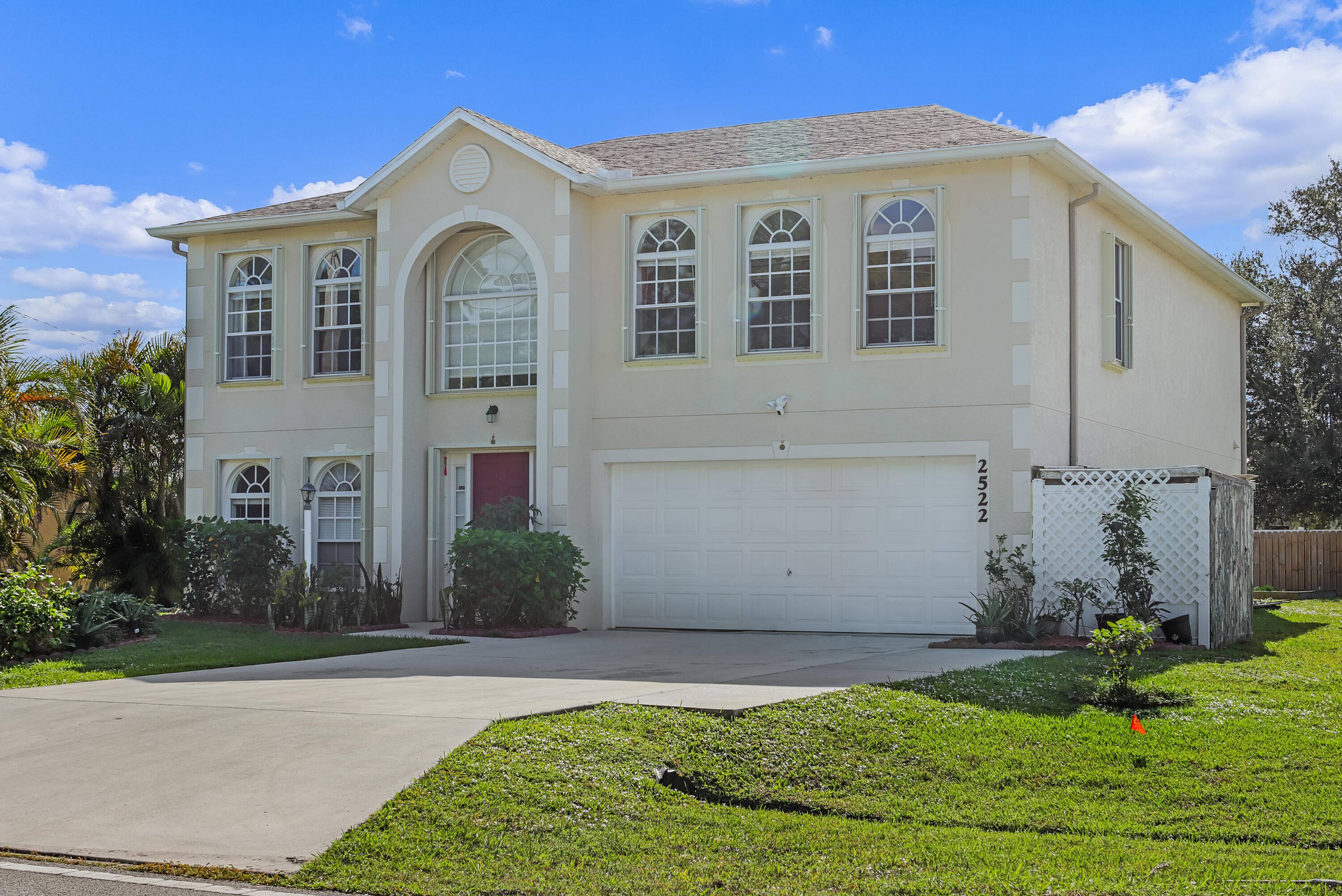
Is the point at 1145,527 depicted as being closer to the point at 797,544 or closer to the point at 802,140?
the point at 797,544

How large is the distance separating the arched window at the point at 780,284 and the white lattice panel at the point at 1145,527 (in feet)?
12.0

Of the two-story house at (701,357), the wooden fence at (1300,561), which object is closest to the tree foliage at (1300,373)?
the wooden fence at (1300,561)

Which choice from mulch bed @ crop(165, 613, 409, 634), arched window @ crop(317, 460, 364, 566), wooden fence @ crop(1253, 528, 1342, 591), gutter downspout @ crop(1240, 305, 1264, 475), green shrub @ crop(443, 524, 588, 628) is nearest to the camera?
green shrub @ crop(443, 524, 588, 628)

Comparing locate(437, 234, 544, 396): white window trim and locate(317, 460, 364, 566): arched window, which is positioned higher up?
locate(437, 234, 544, 396): white window trim

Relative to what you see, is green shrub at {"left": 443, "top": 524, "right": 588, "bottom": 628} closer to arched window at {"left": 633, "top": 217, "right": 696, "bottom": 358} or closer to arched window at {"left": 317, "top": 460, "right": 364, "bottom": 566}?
arched window at {"left": 633, "top": 217, "right": 696, "bottom": 358}

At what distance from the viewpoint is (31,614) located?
13.6 m

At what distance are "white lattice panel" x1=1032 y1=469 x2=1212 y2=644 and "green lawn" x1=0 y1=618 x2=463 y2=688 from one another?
23.1 ft

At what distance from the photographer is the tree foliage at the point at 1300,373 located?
3450cm

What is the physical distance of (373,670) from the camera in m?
12.7

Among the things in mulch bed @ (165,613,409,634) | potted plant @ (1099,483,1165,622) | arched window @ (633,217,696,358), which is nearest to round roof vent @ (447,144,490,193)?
arched window @ (633,217,696,358)

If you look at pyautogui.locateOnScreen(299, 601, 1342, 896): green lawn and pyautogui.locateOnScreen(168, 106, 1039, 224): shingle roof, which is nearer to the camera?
pyautogui.locateOnScreen(299, 601, 1342, 896): green lawn

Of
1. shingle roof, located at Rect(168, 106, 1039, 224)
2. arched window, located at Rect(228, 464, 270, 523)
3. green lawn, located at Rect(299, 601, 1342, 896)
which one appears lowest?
green lawn, located at Rect(299, 601, 1342, 896)

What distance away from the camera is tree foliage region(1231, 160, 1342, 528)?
34.5m

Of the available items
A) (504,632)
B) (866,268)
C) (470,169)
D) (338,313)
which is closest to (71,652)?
(504,632)
